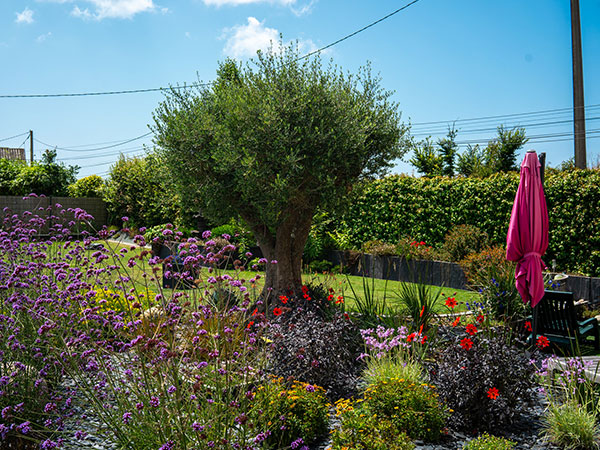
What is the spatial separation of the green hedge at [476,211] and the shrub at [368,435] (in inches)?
176

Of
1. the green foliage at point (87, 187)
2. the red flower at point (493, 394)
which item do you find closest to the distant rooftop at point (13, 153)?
the green foliage at point (87, 187)

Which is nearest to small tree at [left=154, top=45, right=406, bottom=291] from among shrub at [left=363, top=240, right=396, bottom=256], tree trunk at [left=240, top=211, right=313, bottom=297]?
tree trunk at [left=240, top=211, right=313, bottom=297]

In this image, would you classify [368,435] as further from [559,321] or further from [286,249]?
[286,249]

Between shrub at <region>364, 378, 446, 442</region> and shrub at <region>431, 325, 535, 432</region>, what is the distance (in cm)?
16

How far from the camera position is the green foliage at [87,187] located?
2389 centimetres

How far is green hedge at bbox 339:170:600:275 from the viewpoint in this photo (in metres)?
9.74

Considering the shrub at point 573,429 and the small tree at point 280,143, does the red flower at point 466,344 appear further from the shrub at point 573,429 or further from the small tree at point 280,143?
the small tree at point 280,143

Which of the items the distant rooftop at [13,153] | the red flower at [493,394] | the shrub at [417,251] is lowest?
the red flower at [493,394]

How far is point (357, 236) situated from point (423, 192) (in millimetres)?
2440

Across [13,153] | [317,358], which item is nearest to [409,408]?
[317,358]

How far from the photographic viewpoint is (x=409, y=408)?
3428 mm

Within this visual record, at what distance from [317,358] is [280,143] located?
3189 millimetres

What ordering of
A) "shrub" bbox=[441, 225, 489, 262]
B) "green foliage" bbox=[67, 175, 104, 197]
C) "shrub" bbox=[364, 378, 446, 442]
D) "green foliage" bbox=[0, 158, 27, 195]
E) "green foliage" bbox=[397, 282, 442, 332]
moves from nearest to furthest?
"shrub" bbox=[364, 378, 446, 442] → "green foliage" bbox=[397, 282, 442, 332] → "shrub" bbox=[441, 225, 489, 262] → "green foliage" bbox=[67, 175, 104, 197] → "green foliage" bbox=[0, 158, 27, 195]

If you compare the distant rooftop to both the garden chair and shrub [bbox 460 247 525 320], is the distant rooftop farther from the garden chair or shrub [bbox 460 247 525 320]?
the garden chair
